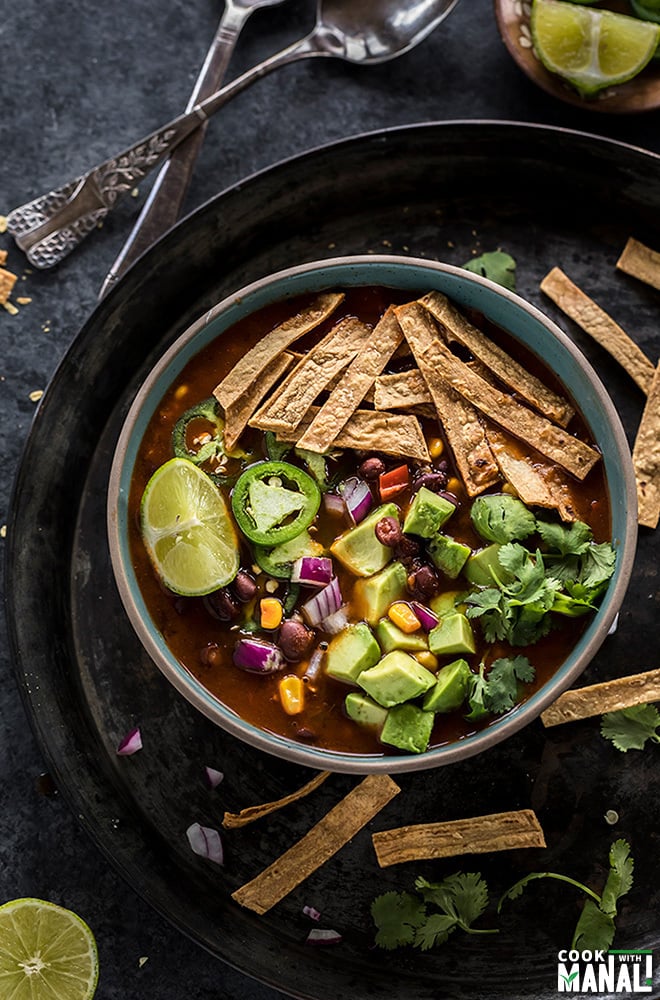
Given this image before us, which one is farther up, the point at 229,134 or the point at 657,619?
the point at 229,134

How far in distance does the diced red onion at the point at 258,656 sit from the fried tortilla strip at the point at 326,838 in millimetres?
508

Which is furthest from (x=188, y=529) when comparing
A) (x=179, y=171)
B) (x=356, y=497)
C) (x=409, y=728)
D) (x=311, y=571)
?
(x=179, y=171)

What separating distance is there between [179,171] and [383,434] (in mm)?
1282

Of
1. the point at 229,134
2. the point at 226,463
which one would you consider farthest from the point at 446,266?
the point at 229,134

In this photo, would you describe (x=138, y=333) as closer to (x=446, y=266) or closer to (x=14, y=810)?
(x=446, y=266)

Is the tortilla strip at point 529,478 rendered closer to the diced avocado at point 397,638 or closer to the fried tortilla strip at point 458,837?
the diced avocado at point 397,638

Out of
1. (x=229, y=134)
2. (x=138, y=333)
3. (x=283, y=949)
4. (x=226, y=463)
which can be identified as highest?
(x=229, y=134)

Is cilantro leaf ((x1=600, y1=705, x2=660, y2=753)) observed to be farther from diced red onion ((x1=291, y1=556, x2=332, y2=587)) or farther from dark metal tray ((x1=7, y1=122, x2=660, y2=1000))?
diced red onion ((x1=291, y1=556, x2=332, y2=587))

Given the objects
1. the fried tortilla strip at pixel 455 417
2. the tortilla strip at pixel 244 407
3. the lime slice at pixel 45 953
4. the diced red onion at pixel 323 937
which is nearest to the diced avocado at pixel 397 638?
the fried tortilla strip at pixel 455 417

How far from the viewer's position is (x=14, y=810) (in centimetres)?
343

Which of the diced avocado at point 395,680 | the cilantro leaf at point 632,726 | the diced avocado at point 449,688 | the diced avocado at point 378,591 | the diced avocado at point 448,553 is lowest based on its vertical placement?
the cilantro leaf at point 632,726

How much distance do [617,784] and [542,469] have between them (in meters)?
1.04

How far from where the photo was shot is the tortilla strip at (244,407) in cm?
302

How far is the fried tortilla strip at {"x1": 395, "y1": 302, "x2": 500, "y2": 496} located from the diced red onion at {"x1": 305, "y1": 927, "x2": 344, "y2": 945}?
1.47 m
